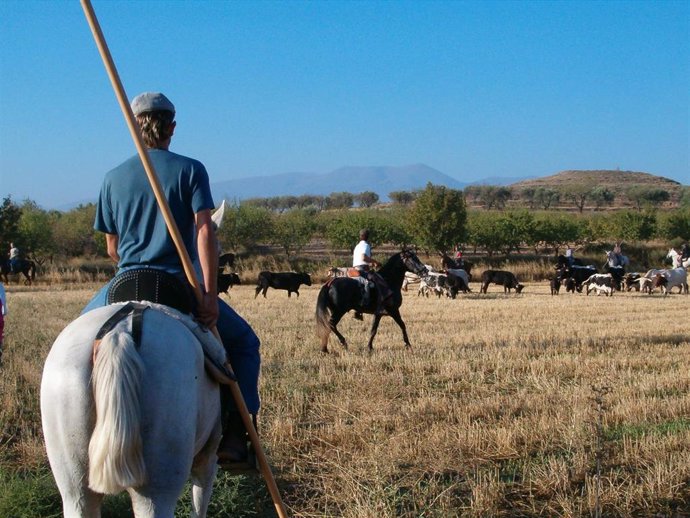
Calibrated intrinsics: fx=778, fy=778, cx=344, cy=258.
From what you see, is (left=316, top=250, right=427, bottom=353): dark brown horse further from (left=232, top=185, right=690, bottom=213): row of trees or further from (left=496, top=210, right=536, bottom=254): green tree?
(left=232, top=185, right=690, bottom=213): row of trees

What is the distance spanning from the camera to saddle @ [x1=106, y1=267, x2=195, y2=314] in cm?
379

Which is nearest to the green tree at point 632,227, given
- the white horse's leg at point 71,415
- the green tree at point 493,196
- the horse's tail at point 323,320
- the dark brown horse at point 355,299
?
the dark brown horse at point 355,299

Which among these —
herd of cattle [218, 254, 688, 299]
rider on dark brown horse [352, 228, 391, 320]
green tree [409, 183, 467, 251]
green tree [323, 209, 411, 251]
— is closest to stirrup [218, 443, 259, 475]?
rider on dark brown horse [352, 228, 391, 320]

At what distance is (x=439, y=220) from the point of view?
58781mm

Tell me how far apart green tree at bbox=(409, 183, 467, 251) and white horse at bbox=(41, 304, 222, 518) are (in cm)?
5573

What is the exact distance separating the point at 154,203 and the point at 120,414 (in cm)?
128

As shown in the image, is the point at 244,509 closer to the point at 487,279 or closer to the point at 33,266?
the point at 487,279

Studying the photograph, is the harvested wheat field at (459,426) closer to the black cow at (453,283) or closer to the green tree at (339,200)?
the black cow at (453,283)

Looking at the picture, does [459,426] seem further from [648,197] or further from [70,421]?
[648,197]

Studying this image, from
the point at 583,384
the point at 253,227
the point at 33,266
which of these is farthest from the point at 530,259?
the point at 583,384

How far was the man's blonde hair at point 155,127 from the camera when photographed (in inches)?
158

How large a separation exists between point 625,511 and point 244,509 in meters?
2.57

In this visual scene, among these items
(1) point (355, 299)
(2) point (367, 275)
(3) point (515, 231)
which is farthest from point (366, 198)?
(1) point (355, 299)

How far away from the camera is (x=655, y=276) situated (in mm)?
32156
